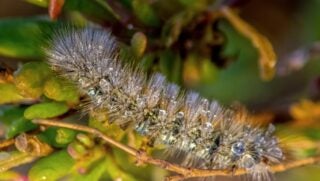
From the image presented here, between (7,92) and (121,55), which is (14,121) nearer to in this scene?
(7,92)

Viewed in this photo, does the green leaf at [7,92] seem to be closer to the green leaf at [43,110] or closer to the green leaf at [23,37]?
the green leaf at [43,110]

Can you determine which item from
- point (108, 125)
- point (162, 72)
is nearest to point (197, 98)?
point (162, 72)

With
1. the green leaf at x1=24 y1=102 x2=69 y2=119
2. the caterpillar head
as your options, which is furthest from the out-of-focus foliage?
Result: the caterpillar head

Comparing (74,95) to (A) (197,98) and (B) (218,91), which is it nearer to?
(A) (197,98)

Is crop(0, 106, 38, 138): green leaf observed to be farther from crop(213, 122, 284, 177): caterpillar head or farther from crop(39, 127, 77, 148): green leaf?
crop(213, 122, 284, 177): caterpillar head

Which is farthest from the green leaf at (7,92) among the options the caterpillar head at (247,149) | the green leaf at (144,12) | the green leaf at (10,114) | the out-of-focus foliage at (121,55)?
the caterpillar head at (247,149)

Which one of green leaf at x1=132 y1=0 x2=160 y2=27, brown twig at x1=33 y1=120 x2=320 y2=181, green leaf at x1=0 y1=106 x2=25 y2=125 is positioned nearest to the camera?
brown twig at x1=33 y1=120 x2=320 y2=181

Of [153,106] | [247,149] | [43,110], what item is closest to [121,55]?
[153,106]
